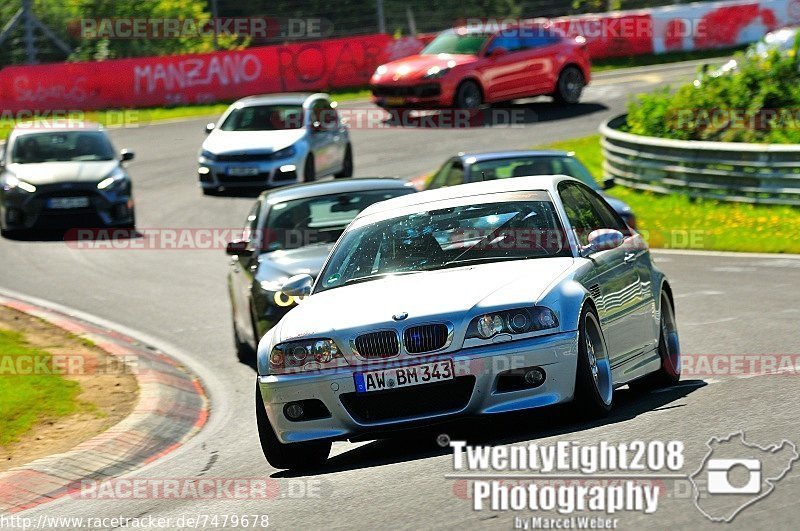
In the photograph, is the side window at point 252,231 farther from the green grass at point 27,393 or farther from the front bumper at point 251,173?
the front bumper at point 251,173

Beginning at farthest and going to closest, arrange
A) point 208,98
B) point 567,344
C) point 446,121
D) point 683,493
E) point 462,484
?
1. point 208,98
2. point 446,121
3. point 567,344
4. point 462,484
5. point 683,493

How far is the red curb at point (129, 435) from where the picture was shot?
30.2ft

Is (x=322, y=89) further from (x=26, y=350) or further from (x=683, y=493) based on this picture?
(x=683, y=493)

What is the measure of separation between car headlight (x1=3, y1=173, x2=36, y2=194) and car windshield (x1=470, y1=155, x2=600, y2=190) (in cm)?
868

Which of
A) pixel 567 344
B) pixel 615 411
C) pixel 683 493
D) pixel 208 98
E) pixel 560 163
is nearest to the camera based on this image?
pixel 683 493

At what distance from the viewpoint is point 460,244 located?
366 inches

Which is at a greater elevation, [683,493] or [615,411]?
[683,493]

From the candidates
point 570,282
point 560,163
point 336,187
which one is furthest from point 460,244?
point 560,163

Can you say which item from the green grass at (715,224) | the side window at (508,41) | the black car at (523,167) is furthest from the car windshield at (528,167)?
the side window at (508,41)

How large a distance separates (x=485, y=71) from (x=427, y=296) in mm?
26012

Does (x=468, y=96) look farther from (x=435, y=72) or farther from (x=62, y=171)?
(x=62, y=171)

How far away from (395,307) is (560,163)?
9.65m

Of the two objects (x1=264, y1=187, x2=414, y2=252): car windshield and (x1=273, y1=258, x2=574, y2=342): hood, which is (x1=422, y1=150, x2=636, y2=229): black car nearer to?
(x1=264, y1=187, x2=414, y2=252): car windshield

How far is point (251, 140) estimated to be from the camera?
26688 millimetres
